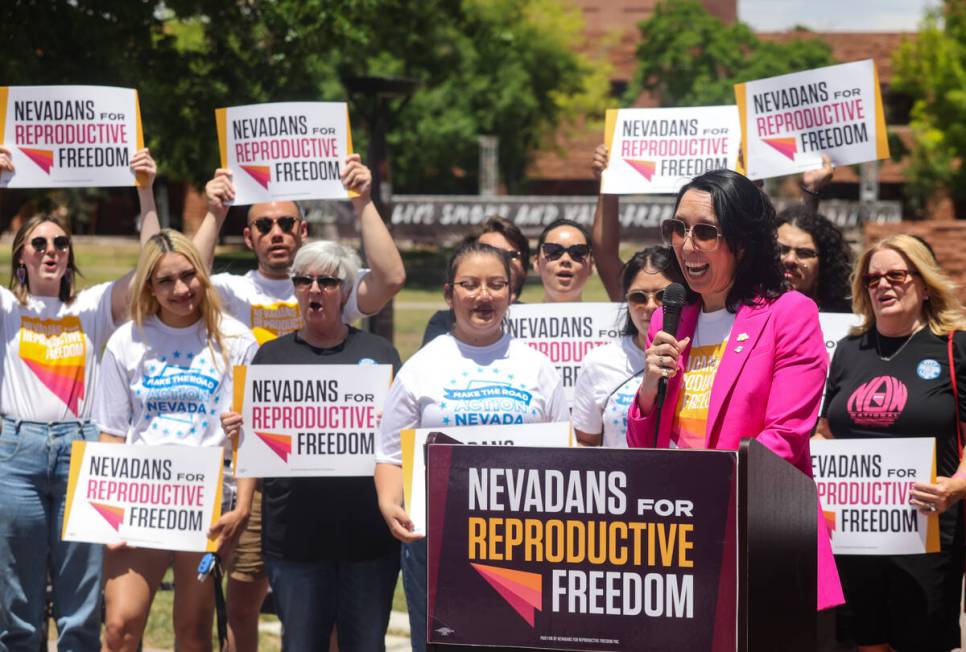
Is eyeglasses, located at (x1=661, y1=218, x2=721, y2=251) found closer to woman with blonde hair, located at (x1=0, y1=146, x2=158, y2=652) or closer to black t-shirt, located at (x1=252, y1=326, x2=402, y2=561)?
black t-shirt, located at (x1=252, y1=326, x2=402, y2=561)

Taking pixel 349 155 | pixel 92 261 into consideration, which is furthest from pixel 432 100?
pixel 349 155

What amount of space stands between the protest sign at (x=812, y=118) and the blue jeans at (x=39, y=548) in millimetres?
3487

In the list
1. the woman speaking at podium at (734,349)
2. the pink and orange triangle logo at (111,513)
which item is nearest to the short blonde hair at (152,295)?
the pink and orange triangle logo at (111,513)

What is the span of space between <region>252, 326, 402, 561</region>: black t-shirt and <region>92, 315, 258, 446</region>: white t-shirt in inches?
9.3

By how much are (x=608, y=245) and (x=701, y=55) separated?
4373 centimetres

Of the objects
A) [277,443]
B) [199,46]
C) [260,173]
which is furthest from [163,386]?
[199,46]

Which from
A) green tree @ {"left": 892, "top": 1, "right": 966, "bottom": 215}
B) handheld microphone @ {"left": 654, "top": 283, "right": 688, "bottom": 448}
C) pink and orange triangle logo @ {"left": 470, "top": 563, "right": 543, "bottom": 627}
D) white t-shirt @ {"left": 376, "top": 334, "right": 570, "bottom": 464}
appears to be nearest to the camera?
pink and orange triangle logo @ {"left": 470, "top": 563, "right": 543, "bottom": 627}

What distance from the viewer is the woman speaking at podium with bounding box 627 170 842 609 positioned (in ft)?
11.5

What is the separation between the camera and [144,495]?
220 inches

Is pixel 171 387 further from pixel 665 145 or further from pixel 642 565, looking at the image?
pixel 642 565

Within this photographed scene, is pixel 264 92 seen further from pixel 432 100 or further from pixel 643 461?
pixel 432 100

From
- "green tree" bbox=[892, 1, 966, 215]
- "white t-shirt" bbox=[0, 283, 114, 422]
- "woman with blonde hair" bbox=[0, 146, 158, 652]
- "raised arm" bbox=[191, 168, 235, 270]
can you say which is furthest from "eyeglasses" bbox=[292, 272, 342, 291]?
"green tree" bbox=[892, 1, 966, 215]

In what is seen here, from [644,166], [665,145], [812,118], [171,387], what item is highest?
[812,118]

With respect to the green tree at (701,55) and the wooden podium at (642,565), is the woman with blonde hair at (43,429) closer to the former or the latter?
the wooden podium at (642,565)
